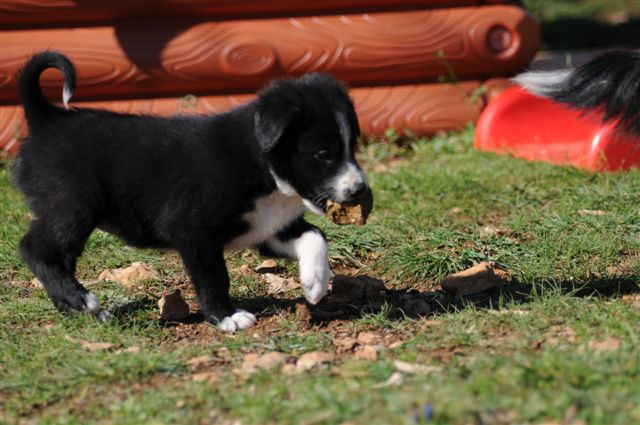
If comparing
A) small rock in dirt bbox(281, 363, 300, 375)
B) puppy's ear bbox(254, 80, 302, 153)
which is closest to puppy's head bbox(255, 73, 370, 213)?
puppy's ear bbox(254, 80, 302, 153)

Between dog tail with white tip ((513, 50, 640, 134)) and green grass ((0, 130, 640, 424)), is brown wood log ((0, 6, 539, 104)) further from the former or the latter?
dog tail with white tip ((513, 50, 640, 134))

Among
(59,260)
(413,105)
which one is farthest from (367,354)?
(413,105)

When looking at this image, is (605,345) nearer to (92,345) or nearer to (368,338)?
(368,338)

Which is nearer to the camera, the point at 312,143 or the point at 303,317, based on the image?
the point at 312,143

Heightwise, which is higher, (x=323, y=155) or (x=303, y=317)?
(x=323, y=155)

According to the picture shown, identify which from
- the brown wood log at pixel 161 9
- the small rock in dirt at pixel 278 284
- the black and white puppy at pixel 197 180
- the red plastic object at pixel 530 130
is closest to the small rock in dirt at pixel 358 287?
the small rock in dirt at pixel 278 284

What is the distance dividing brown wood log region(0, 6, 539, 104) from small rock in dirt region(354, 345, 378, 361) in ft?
13.3

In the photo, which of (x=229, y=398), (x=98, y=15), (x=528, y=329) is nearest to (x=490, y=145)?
(x=98, y=15)

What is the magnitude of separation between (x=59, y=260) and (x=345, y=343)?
54.1 inches

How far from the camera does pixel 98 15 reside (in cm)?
735

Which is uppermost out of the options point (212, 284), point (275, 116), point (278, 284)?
point (275, 116)

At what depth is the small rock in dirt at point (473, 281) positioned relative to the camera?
4.69 meters

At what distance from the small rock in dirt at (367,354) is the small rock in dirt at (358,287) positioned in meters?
0.84

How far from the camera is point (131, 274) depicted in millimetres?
5086
